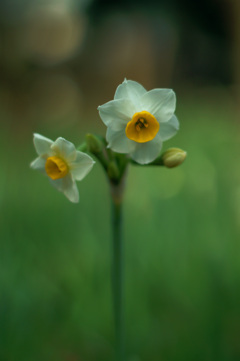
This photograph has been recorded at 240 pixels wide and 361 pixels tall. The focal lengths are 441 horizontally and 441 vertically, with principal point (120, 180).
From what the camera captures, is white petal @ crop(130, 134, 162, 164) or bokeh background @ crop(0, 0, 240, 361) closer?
white petal @ crop(130, 134, 162, 164)

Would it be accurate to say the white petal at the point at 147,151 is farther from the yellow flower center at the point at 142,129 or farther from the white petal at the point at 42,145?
the white petal at the point at 42,145

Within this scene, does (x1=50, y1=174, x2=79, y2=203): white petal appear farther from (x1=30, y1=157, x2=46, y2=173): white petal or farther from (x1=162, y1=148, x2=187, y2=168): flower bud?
(x1=162, y1=148, x2=187, y2=168): flower bud

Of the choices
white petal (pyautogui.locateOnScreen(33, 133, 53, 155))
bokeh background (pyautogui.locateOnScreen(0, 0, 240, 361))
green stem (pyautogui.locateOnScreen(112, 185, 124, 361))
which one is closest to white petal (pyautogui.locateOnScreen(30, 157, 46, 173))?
white petal (pyautogui.locateOnScreen(33, 133, 53, 155))

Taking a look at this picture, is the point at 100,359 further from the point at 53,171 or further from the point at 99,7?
the point at 99,7

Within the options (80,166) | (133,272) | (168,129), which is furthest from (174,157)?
(133,272)

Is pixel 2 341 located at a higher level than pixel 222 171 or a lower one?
lower

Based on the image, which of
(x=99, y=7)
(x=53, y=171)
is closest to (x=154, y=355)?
(x=53, y=171)
